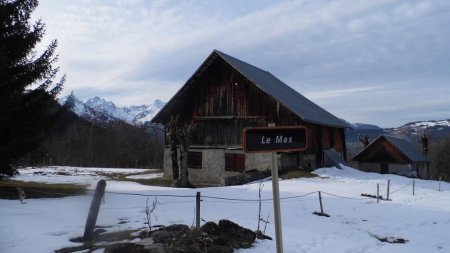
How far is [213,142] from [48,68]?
1523 cm

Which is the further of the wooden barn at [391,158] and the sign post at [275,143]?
the wooden barn at [391,158]

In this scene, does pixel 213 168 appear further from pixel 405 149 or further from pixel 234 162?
pixel 405 149

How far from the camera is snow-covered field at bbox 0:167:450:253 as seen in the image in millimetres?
9633

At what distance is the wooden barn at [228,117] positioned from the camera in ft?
97.7

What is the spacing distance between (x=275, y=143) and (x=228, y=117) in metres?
25.7

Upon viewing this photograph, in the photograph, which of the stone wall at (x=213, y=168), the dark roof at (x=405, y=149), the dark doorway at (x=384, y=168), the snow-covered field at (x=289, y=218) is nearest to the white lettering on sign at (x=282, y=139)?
the snow-covered field at (x=289, y=218)

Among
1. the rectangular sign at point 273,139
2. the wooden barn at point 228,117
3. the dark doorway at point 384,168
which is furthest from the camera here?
the dark doorway at point 384,168

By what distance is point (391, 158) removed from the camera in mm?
43969

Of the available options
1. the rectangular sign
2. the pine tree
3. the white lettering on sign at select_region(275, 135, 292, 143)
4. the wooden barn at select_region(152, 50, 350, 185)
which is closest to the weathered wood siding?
the wooden barn at select_region(152, 50, 350, 185)

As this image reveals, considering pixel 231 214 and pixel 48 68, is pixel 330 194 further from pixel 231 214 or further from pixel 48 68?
pixel 48 68

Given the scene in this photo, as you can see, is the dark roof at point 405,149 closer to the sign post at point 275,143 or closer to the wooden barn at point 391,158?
the wooden barn at point 391,158

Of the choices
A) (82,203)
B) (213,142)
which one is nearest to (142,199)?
(82,203)

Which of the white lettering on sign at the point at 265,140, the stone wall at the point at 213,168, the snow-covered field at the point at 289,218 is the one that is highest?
the white lettering on sign at the point at 265,140

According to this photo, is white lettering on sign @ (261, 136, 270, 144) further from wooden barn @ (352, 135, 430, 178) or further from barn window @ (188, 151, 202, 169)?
wooden barn @ (352, 135, 430, 178)
